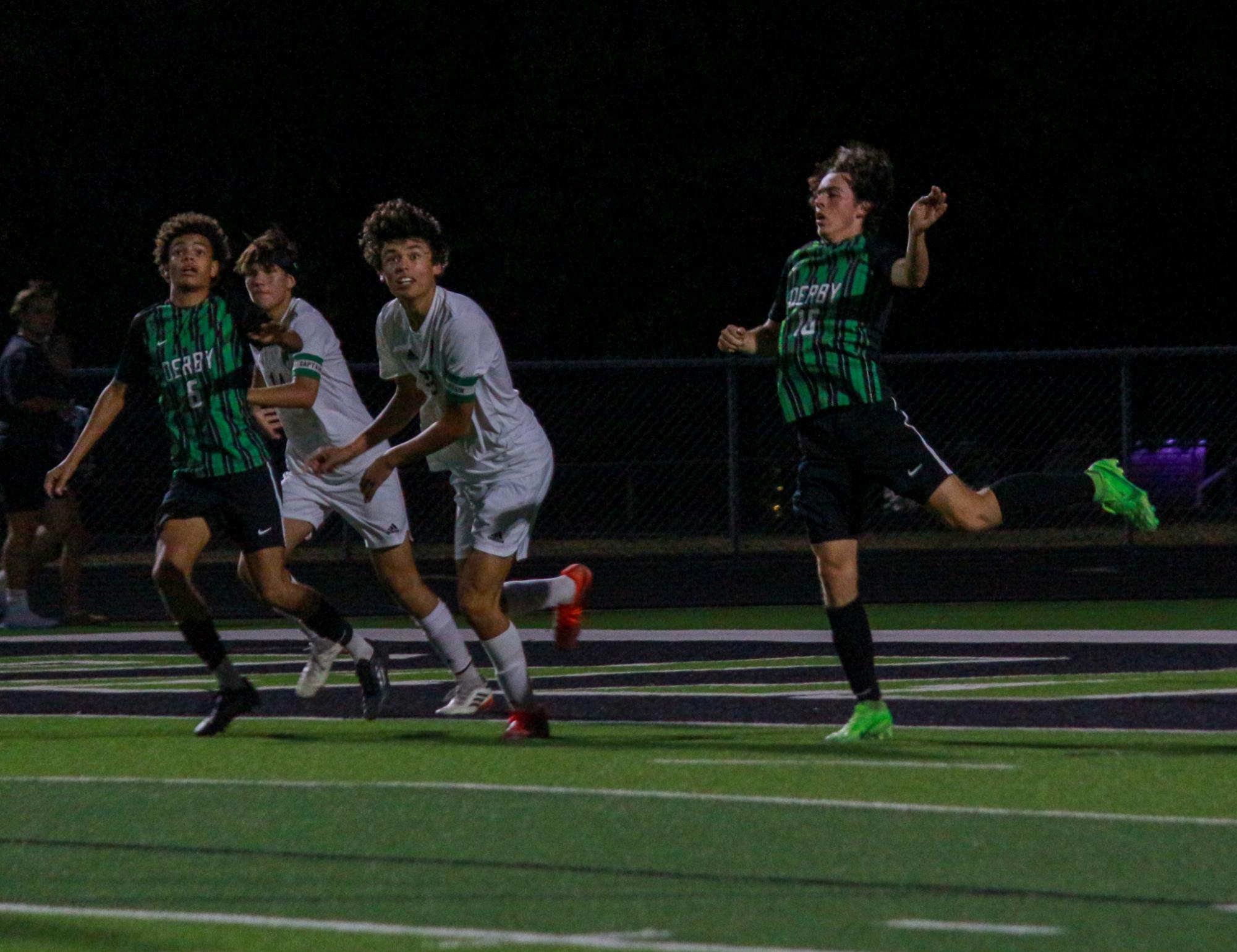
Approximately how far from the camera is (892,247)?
869cm

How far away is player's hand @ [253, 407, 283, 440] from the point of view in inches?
375

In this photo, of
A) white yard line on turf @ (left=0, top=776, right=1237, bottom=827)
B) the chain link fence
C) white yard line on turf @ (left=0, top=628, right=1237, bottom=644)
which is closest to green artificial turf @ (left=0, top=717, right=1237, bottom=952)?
white yard line on turf @ (left=0, top=776, right=1237, bottom=827)

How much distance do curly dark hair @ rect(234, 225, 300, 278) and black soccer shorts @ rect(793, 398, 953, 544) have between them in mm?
2665

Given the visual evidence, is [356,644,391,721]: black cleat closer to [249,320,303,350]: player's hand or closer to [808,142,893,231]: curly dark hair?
[249,320,303,350]: player's hand

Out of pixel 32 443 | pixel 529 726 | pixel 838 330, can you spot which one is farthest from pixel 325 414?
pixel 32 443

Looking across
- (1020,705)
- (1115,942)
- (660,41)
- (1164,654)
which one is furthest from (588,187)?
(1115,942)

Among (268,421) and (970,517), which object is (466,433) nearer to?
(268,421)

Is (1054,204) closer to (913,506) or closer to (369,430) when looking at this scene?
(913,506)

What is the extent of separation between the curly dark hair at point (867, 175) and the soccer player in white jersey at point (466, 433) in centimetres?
140

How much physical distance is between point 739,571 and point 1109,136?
42.9 ft

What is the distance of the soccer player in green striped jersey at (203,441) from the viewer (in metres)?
9.38

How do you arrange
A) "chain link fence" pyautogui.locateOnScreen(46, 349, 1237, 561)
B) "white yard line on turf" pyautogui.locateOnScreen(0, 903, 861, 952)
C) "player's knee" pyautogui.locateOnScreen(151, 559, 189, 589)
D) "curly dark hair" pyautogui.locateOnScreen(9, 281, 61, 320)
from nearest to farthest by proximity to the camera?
"white yard line on turf" pyautogui.locateOnScreen(0, 903, 861, 952) < "player's knee" pyautogui.locateOnScreen(151, 559, 189, 589) < "curly dark hair" pyautogui.locateOnScreen(9, 281, 61, 320) < "chain link fence" pyautogui.locateOnScreen(46, 349, 1237, 561)

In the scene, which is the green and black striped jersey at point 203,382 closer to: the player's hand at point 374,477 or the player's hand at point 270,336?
the player's hand at point 270,336

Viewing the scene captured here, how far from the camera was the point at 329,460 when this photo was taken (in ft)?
29.7
